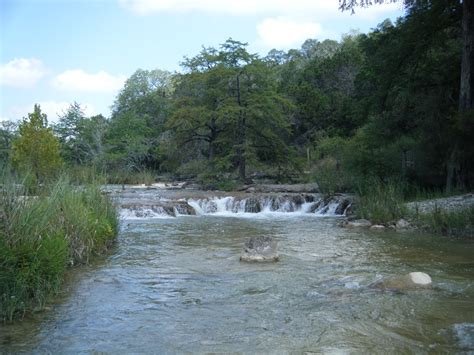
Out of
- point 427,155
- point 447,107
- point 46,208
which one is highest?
point 447,107

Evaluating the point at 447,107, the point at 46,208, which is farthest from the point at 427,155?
the point at 46,208

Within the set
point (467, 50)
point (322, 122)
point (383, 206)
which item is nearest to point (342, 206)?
point (383, 206)

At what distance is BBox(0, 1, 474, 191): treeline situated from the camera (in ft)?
55.9

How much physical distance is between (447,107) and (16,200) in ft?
48.5

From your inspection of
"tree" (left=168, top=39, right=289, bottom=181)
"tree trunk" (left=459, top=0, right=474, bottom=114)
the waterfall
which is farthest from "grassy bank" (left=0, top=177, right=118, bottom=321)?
"tree" (left=168, top=39, right=289, bottom=181)

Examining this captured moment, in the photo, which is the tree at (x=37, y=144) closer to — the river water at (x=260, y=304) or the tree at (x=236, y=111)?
the tree at (x=236, y=111)

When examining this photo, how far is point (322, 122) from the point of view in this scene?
126 feet

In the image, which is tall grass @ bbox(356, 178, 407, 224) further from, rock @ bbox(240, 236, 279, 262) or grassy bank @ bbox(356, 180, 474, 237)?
rock @ bbox(240, 236, 279, 262)

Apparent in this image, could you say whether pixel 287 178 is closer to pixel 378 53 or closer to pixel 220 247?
pixel 378 53

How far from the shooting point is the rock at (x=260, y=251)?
29.8 ft

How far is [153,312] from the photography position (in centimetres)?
591

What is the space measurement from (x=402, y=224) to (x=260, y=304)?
8561mm

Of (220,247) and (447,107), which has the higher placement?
(447,107)

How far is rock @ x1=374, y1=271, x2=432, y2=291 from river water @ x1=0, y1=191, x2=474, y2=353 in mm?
183
